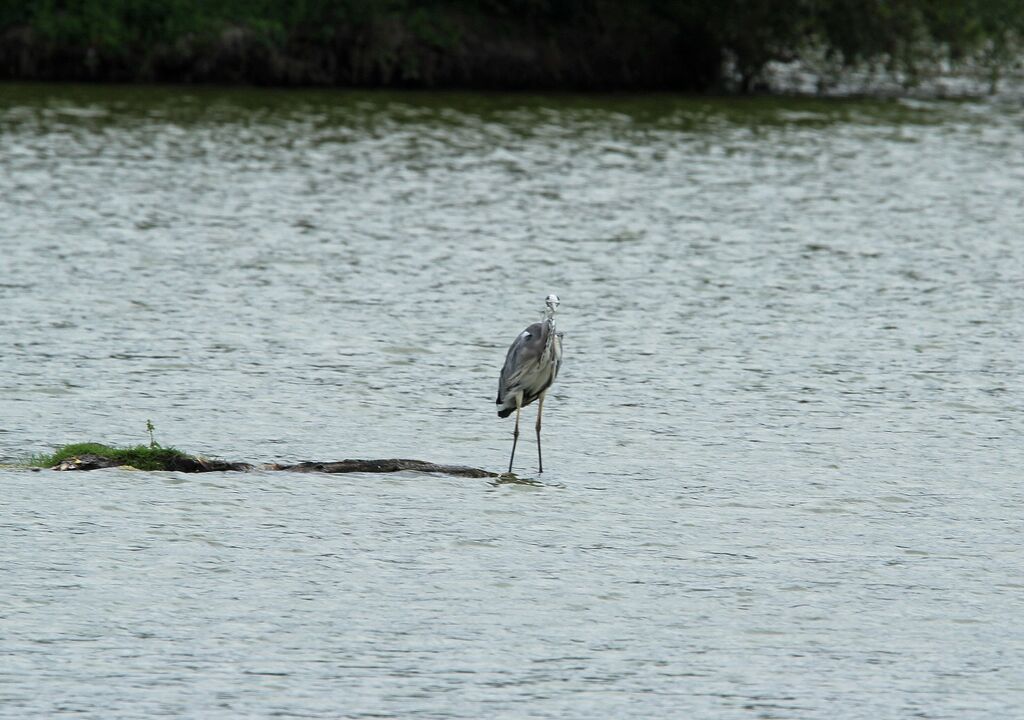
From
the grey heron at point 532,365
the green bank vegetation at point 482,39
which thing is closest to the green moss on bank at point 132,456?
the grey heron at point 532,365

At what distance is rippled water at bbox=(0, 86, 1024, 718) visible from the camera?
6883 millimetres

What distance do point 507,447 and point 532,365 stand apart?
1.03 meters

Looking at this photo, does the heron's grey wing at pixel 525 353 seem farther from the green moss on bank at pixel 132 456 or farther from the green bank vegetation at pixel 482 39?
the green bank vegetation at pixel 482 39

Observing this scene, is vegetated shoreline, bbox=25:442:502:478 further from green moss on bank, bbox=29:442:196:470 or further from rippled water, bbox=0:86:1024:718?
rippled water, bbox=0:86:1024:718

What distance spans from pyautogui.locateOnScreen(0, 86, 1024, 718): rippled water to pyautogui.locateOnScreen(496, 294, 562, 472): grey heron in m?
0.42

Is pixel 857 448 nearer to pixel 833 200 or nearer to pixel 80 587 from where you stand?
pixel 80 587

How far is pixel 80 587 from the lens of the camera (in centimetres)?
767

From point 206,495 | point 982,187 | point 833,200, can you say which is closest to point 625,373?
point 206,495

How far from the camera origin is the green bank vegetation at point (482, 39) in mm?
36062

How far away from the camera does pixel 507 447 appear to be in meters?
10.6

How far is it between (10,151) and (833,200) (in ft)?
38.7

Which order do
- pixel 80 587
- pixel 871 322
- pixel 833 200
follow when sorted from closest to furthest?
1. pixel 80 587
2. pixel 871 322
3. pixel 833 200

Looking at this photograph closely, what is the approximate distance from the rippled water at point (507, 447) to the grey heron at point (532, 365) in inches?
16.7

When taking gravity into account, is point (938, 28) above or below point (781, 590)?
above
